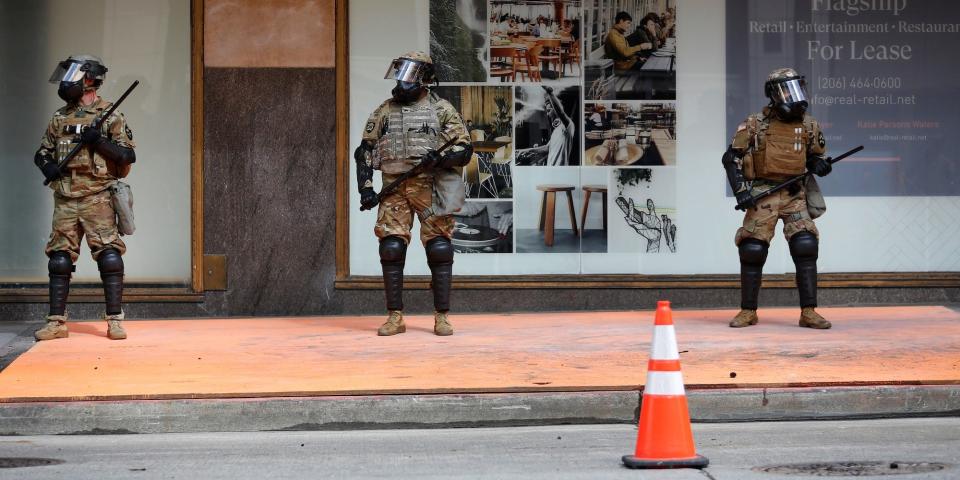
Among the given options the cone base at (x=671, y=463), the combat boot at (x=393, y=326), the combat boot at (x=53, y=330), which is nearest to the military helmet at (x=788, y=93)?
the combat boot at (x=393, y=326)

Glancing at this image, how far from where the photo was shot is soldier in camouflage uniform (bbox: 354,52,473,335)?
33.3 ft

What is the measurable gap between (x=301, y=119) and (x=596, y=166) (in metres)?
2.50

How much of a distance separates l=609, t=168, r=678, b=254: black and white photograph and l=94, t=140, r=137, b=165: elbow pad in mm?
4142

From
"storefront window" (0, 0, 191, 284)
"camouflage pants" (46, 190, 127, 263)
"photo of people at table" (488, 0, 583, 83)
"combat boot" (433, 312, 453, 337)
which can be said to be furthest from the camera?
"photo of people at table" (488, 0, 583, 83)

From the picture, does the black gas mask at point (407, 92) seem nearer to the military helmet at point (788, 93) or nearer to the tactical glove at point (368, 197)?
the tactical glove at point (368, 197)

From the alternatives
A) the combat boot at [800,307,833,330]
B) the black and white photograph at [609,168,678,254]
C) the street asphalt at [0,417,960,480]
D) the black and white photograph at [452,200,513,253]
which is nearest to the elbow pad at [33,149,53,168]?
the street asphalt at [0,417,960,480]

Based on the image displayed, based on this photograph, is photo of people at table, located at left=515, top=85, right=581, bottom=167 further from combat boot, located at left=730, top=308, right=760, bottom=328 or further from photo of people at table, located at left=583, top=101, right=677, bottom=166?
combat boot, located at left=730, top=308, right=760, bottom=328

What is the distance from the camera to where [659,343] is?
625cm

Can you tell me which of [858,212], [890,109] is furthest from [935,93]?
[858,212]

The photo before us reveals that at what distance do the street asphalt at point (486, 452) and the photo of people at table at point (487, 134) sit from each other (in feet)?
16.2

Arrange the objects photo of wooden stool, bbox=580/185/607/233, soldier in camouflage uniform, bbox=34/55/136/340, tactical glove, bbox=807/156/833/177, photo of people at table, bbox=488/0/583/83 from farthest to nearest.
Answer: photo of wooden stool, bbox=580/185/607/233
photo of people at table, bbox=488/0/583/83
tactical glove, bbox=807/156/833/177
soldier in camouflage uniform, bbox=34/55/136/340

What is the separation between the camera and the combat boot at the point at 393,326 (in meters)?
10.3

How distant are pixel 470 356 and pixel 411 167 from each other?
1.69m

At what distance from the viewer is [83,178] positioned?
10.2 m
